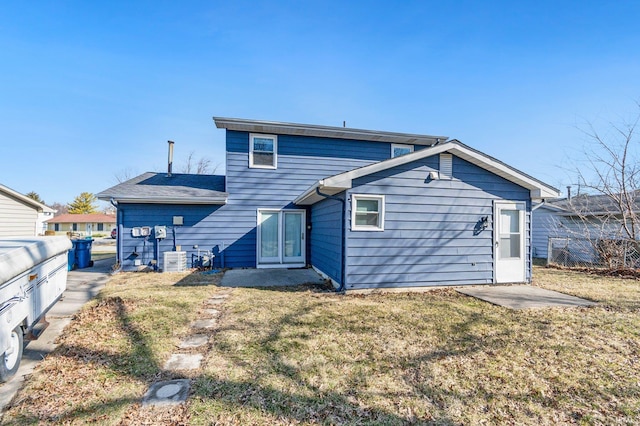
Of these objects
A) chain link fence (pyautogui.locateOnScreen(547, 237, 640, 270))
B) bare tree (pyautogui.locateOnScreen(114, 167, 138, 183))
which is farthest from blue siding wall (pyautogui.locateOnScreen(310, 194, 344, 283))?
bare tree (pyautogui.locateOnScreen(114, 167, 138, 183))

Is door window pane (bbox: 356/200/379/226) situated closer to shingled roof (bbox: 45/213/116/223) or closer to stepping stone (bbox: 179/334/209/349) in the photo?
stepping stone (bbox: 179/334/209/349)

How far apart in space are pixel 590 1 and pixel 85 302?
13374 millimetres

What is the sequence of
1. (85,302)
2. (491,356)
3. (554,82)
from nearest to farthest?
(491,356), (85,302), (554,82)

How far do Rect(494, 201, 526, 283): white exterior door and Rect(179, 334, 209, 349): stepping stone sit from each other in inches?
255

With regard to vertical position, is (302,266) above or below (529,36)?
below

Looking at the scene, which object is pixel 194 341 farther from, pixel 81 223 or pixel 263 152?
pixel 81 223

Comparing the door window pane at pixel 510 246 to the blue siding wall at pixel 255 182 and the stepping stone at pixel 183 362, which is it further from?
the stepping stone at pixel 183 362

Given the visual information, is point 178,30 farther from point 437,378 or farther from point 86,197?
point 86,197

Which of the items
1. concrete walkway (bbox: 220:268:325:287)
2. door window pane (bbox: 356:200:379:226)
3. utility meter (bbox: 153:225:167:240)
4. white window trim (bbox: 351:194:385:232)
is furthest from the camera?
utility meter (bbox: 153:225:167:240)

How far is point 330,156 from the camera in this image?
403 inches

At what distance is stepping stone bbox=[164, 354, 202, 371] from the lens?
3.02 meters

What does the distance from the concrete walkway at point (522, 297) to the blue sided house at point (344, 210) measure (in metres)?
0.35

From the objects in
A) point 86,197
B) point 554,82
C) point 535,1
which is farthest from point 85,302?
point 86,197

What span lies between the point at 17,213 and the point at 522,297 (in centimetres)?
2012
